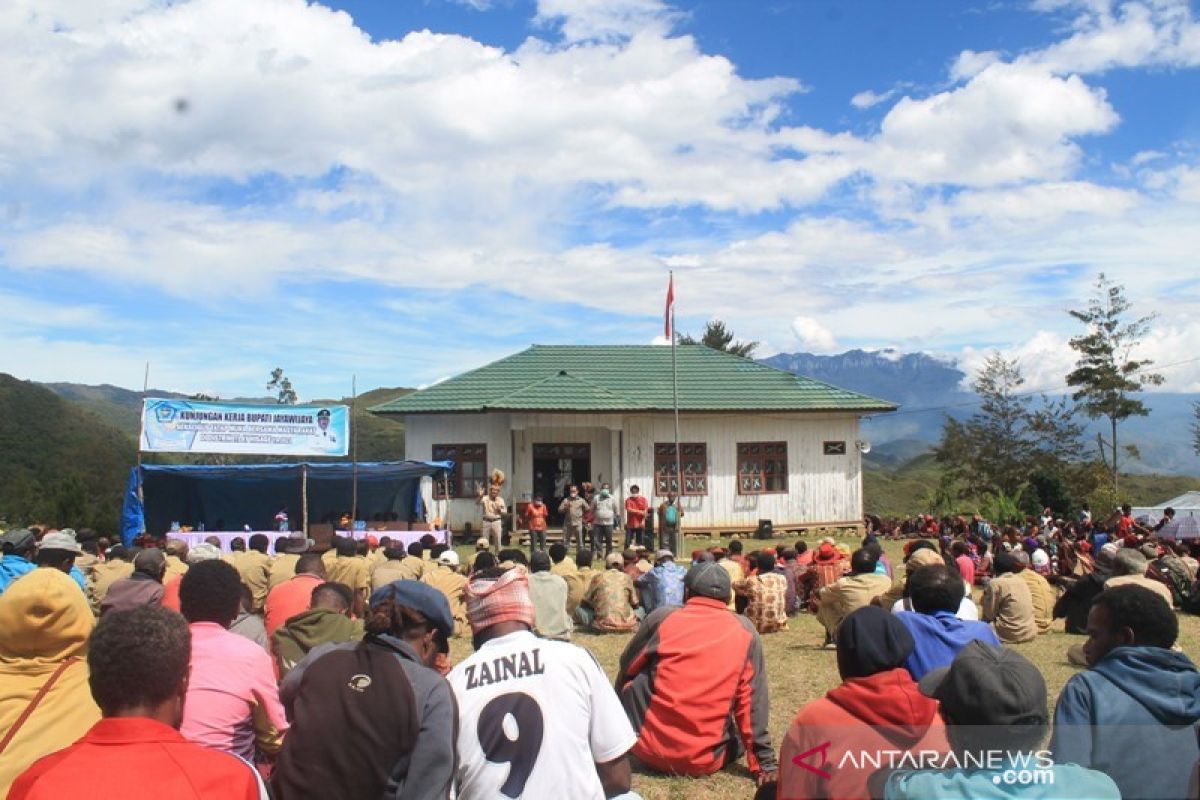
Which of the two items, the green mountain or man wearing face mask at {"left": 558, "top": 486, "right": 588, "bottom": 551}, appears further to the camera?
the green mountain

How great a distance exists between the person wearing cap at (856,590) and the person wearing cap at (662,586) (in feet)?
6.11

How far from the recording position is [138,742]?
2.51m

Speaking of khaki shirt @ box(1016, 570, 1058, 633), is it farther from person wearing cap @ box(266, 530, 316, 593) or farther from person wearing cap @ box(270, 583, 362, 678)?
person wearing cap @ box(270, 583, 362, 678)

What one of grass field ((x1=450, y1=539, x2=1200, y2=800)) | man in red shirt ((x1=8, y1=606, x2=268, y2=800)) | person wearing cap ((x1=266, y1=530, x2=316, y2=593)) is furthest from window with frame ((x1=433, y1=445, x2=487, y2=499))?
man in red shirt ((x1=8, y1=606, x2=268, y2=800))

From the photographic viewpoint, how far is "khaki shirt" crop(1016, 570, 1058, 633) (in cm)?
1156

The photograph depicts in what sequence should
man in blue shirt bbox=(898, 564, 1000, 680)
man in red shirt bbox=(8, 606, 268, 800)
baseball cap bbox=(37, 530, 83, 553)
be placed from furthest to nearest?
baseball cap bbox=(37, 530, 83, 553) → man in blue shirt bbox=(898, 564, 1000, 680) → man in red shirt bbox=(8, 606, 268, 800)

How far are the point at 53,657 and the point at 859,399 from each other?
76.8 ft

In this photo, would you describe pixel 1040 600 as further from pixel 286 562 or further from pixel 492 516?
pixel 492 516

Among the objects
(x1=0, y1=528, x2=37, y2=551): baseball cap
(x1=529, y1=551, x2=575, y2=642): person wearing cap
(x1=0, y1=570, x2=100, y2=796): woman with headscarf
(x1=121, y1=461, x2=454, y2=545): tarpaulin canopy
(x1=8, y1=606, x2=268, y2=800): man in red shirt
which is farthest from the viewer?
(x1=121, y1=461, x2=454, y2=545): tarpaulin canopy

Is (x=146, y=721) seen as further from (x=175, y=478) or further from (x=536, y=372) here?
(x=536, y=372)

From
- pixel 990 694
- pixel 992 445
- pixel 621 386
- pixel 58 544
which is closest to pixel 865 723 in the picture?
pixel 990 694

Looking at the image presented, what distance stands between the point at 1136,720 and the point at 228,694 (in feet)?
10.8

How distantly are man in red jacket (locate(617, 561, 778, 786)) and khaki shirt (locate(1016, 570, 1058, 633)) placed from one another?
22.0 ft

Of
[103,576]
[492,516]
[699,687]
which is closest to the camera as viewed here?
[699,687]
